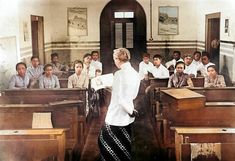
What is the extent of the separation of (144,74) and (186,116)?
223 cm

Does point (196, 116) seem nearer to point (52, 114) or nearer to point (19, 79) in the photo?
point (52, 114)

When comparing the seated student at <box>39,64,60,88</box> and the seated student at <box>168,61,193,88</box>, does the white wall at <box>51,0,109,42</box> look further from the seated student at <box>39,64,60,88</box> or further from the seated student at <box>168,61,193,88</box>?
the seated student at <box>168,61,193,88</box>

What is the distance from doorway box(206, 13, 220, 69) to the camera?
6963 millimetres

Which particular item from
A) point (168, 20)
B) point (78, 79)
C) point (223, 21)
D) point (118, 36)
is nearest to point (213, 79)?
point (223, 21)

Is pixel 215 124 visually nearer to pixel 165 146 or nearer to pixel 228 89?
pixel 165 146

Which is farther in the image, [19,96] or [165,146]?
[19,96]

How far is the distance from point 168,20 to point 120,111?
5022 mm

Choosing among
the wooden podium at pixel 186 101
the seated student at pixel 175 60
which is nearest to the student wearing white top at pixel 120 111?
the wooden podium at pixel 186 101

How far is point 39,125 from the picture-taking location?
3.74 meters

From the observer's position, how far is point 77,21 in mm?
7598

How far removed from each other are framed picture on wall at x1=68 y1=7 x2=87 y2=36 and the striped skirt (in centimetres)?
441

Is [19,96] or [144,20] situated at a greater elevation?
[144,20]

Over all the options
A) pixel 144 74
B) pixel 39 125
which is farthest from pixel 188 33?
pixel 39 125

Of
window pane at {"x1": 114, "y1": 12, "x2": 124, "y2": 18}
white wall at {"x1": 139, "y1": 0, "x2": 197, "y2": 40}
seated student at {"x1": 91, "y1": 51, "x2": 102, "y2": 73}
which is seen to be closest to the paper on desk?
A: seated student at {"x1": 91, "y1": 51, "x2": 102, "y2": 73}
